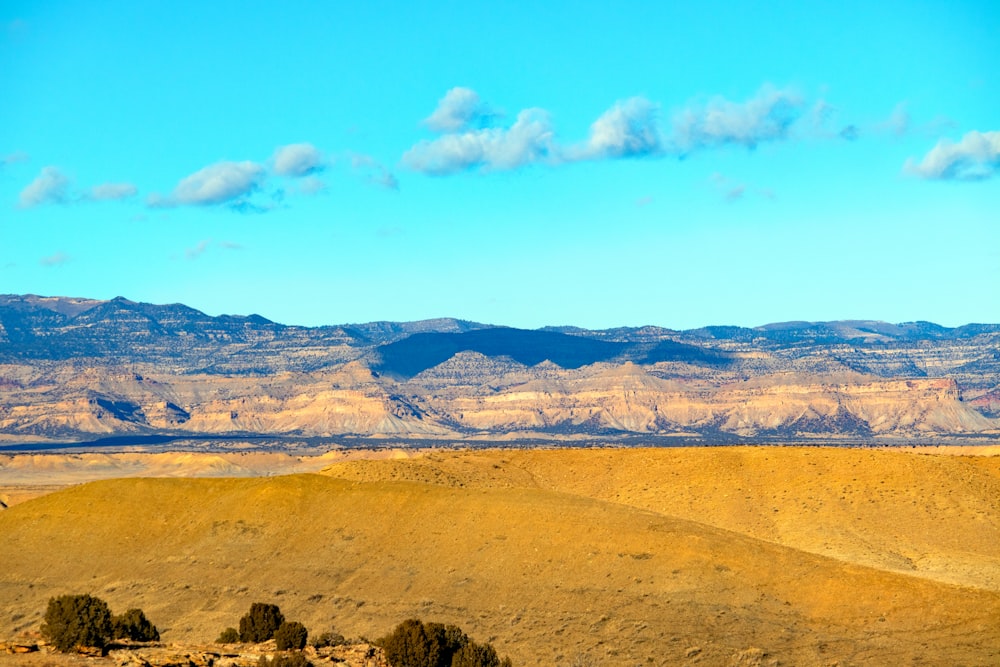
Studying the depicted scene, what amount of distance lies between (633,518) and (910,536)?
52.2 ft

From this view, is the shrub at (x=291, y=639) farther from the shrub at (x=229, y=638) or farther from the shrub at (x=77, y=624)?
the shrub at (x=77, y=624)

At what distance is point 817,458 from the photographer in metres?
87.4

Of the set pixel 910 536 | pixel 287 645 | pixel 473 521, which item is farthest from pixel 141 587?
pixel 910 536

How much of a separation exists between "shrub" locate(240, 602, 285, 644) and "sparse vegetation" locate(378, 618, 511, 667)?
24.4 feet

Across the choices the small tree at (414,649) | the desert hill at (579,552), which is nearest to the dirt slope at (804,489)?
the desert hill at (579,552)

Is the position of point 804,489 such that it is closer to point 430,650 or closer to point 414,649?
point 430,650

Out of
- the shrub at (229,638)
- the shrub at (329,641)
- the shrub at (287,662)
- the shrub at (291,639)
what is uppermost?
the shrub at (287,662)

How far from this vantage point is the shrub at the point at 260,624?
50.8m

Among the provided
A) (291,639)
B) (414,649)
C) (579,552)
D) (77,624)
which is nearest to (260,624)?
(291,639)

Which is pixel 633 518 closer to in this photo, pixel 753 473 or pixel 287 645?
pixel 753 473

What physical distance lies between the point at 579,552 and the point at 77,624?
2583cm

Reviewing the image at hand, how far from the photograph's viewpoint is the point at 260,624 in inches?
2013

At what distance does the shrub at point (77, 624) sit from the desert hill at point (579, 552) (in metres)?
10.9

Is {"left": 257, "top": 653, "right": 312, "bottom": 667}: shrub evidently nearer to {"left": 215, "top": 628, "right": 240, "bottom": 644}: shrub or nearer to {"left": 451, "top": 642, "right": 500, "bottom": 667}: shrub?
{"left": 451, "top": 642, "right": 500, "bottom": 667}: shrub
